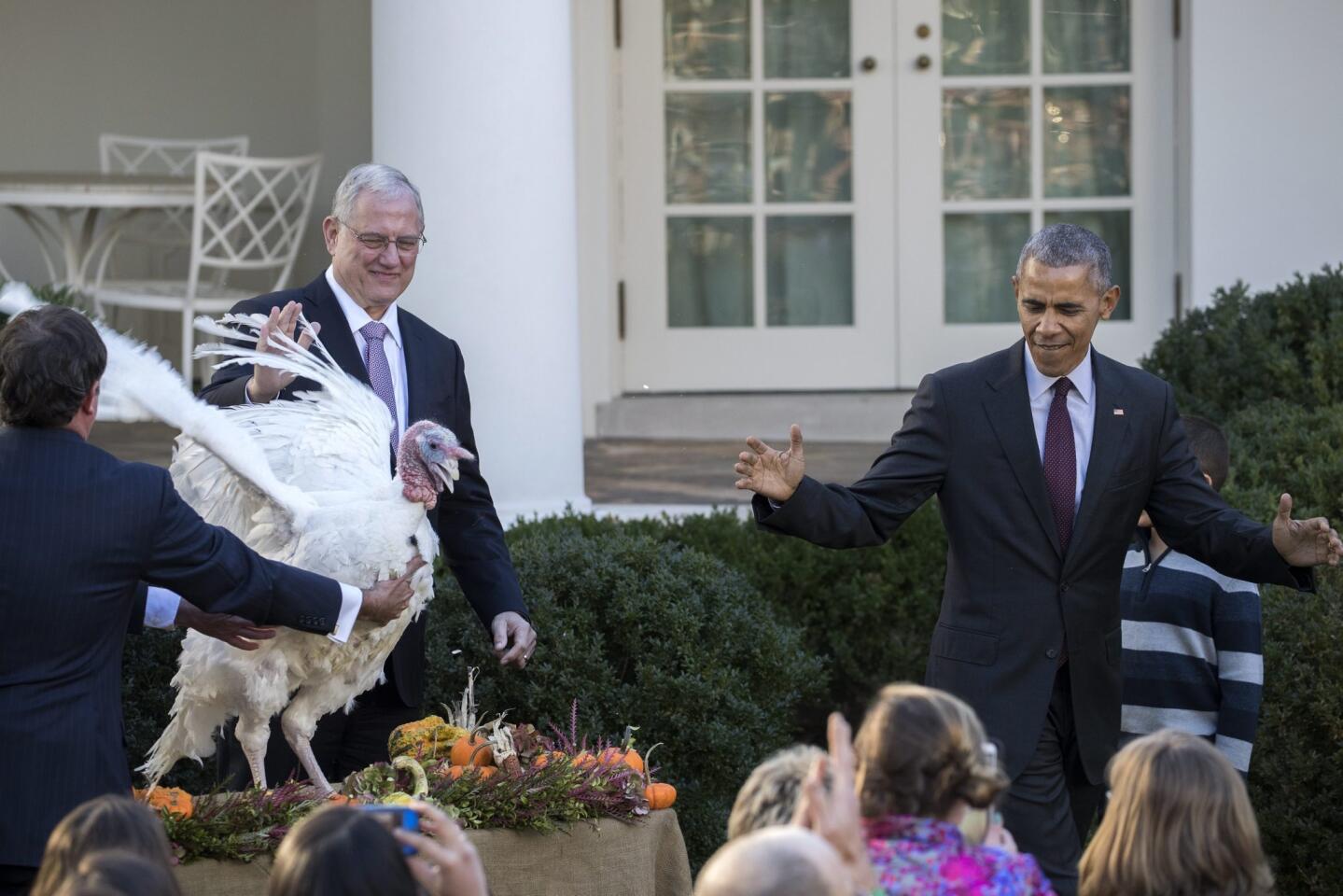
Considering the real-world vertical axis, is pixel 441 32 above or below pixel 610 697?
above

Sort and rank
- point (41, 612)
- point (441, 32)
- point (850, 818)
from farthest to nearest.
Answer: point (441, 32) → point (41, 612) → point (850, 818)

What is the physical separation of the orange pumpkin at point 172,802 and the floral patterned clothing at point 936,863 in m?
1.69

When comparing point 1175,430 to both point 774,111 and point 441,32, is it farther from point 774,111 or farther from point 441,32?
point 774,111

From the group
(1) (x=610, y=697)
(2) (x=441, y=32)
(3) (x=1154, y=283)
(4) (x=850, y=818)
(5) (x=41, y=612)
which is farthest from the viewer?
(3) (x=1154, y=283)

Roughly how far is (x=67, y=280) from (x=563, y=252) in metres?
3.15

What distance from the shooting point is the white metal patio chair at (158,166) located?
9312 mm

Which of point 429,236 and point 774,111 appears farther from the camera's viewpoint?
point 774,111

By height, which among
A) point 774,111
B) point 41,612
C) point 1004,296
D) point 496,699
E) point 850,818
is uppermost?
point 774,111

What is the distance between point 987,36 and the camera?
8.27 meters

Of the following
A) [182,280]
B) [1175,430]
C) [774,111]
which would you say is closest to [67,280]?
[182,280]

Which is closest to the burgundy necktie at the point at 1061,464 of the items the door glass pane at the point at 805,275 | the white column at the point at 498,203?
the white column at the point at 498,203

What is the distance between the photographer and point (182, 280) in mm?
9531

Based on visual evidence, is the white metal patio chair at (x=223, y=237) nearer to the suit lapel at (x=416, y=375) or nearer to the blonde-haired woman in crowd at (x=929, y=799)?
the suit lapel at (x=416, y=375)

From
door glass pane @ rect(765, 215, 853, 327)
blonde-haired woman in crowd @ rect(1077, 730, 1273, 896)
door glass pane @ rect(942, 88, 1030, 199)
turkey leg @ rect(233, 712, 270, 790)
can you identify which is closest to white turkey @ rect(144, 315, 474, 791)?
turkey leg @ rect(233, 712, 270, 790)
